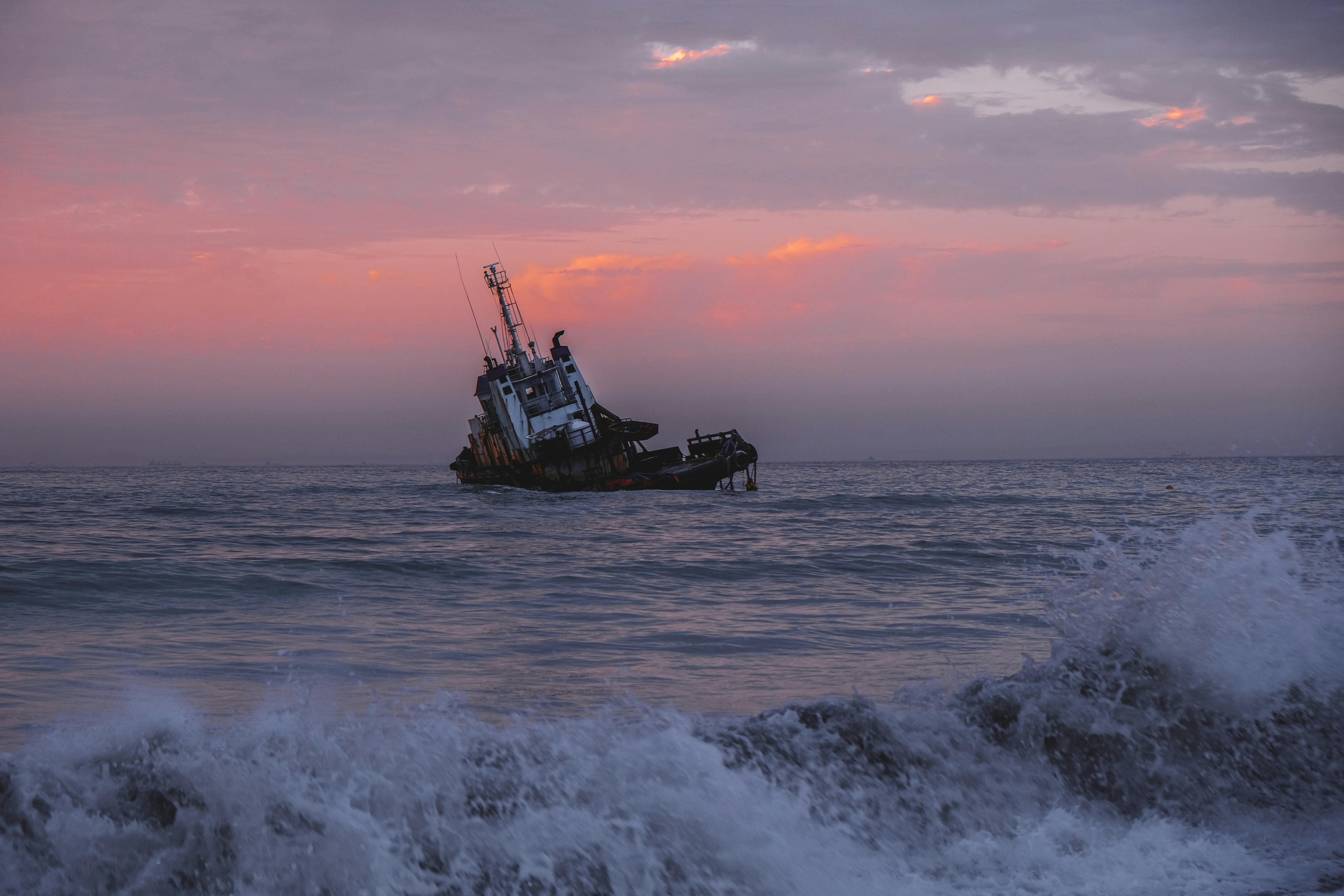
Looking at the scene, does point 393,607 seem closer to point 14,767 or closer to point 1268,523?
point 14,767

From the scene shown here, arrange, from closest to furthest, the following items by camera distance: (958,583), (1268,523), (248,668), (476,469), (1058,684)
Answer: (1058,684) < (248,668) < (958,583) < (1268,523) < (476,469)

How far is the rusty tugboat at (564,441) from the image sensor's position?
33.5 meters

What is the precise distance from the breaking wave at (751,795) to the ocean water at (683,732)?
1cm

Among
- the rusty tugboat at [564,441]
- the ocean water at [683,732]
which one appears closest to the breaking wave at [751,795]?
the ocean water at [683,732]

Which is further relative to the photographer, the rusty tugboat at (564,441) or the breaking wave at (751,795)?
the rusty tugboat at (564,441)

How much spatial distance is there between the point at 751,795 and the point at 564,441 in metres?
29.5

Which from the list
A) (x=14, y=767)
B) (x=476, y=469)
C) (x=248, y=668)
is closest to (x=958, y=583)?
(x=248, y=668)

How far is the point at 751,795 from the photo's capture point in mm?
3963

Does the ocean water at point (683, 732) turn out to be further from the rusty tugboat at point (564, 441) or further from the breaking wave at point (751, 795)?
the rusty tugboat at point (564, 441)

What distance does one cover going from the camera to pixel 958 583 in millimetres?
11086

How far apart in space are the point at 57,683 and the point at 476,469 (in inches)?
1329

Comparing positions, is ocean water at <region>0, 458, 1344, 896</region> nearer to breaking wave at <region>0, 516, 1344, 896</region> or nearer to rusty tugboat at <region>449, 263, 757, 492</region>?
breaking wave at <region>0, 516, 1344, 896</region>

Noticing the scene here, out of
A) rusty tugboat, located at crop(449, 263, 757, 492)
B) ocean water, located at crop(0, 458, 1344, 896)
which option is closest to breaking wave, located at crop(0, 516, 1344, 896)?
ocean water, located at crop(0, 458, 1344, 896)

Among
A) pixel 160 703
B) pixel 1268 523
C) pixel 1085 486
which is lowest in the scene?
pixel 1085 486
